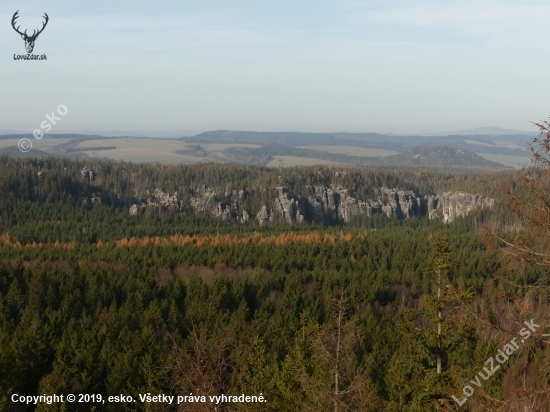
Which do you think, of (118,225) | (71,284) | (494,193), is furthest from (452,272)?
(494,193)

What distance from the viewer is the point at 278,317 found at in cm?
6175

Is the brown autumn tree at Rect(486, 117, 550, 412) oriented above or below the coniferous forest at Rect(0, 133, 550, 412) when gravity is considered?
above

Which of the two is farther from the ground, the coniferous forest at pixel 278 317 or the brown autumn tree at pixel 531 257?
the brown autumn tree at pixel 531 257

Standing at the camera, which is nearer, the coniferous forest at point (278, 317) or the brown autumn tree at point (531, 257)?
the brown autumn tree at point (531, 257)

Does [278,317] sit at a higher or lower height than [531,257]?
lower

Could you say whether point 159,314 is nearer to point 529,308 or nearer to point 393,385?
point 393,385

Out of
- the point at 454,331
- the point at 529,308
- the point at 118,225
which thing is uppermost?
the point at 529,308

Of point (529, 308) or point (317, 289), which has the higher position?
point (529, 308)

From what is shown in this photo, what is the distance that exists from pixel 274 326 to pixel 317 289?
28280 millimetres

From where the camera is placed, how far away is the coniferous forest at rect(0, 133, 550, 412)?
1645 cm

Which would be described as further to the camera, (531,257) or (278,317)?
(278,317)

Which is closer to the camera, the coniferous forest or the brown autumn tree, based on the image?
the brown autumn tree

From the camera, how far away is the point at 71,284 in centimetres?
7344

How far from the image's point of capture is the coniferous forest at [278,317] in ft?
54.0
